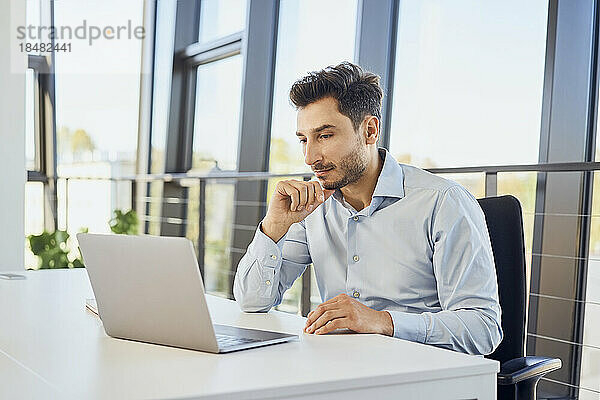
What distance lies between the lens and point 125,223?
540 cm

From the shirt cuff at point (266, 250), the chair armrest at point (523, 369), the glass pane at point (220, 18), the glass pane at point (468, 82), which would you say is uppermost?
the glass pane at point (220, 18)

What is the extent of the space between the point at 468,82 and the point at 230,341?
7.60 ft

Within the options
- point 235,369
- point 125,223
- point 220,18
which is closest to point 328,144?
point 235,369

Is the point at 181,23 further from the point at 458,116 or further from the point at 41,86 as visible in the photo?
the point at 458,116

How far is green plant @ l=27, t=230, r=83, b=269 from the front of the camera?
183 inches

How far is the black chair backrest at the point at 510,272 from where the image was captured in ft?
5.32

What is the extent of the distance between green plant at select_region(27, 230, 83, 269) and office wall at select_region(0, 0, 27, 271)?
1158 millimetres

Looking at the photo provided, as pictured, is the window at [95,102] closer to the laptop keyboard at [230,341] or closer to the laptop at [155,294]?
the laptop at [155,294]

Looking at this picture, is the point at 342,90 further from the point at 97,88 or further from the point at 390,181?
the point at 97,88


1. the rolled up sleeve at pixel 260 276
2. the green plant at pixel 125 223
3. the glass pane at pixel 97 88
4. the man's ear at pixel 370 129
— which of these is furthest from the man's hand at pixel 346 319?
the glass pane at pixel 97 88

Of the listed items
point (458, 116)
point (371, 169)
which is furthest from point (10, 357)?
point (458, 116)

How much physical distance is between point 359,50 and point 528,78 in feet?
3.40

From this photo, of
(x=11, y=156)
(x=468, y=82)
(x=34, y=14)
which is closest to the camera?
(x=468, y=82)

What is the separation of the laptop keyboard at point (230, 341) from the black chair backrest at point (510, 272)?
656mm
